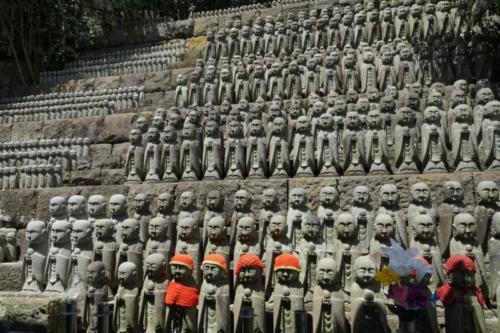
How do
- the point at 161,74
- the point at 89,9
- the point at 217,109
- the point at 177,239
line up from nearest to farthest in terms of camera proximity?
1. the point at 177,239
2. the point at 217,109
3. the point at 161,74
4. the point at 89,9

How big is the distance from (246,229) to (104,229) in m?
1.89

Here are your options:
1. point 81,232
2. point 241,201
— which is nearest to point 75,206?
point 81,232

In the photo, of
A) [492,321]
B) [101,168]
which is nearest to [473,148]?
[492,321]

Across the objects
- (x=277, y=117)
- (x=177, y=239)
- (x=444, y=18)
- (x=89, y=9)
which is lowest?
(x=177, y=239)

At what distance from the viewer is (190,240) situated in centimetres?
666

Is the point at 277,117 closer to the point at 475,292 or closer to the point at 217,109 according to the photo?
the point at 217,109

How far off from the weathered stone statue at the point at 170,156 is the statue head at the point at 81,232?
1.91m

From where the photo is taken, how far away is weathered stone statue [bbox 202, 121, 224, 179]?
8.39 meters

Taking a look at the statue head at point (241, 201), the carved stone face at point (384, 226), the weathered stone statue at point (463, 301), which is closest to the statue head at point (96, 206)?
the statue head at point (241, 201)

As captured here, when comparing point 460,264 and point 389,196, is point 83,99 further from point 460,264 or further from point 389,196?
point 460,264

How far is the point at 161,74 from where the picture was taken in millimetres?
12906

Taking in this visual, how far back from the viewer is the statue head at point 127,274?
5.93m

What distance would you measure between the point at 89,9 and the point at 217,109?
1190 centimetres

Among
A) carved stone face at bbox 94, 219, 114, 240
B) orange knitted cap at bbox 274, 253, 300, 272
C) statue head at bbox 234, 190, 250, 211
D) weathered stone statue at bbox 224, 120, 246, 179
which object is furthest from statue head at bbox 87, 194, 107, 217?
orange knitted cap at bbox 274, 253, 300, 272
